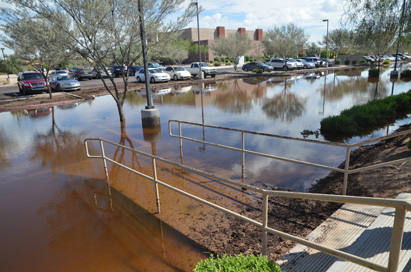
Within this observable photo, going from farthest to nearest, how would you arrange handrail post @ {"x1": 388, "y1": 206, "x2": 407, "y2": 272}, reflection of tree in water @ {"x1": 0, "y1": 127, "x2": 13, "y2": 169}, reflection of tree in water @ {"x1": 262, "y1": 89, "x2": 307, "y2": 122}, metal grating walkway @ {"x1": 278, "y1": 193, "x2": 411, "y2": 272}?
reflection of tree in water @ {"x1": 262, "y1": 89, "x2": 307, "y2": 122}, reflection of tree in water @ {"x1": 0, "y1": 127, "x2": 13, "y2": 169}, metal grating walkway @ {"x1": 278, "y1": 193, "x2": 411, "y2": 272}, handrail post @ {"x1": 388, "y1": 206, "x2": 407, "y2": 272}

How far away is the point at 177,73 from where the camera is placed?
1217 inches

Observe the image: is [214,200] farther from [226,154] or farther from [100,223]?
[226,154]

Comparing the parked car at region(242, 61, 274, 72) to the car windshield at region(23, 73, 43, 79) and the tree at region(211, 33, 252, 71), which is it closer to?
the tree at region(211, 33, 252, 71)

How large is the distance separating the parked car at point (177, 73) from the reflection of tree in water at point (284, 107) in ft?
48.2

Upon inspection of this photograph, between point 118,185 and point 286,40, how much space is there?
38.2m

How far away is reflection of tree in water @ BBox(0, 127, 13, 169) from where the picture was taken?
26.4 ft

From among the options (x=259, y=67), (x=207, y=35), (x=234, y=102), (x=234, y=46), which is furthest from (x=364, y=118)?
(x=207, y=35)

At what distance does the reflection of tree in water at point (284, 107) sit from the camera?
12.9m

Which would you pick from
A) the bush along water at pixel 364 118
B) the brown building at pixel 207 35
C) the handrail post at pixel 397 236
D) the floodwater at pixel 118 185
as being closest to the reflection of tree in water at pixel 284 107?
the floodwater at pixel 118 185

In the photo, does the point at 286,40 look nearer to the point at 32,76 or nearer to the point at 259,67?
the point at 259,67

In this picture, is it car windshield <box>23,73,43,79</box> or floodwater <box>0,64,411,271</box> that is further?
car windshield <box>23,73,43,79</box>

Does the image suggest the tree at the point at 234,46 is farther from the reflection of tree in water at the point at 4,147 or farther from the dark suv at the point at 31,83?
the reflection of tree in water at the point at 4,147

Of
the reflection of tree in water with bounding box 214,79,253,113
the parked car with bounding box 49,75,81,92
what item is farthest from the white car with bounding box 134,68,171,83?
the reflection of tree in water with bounding box 214,79,253,113

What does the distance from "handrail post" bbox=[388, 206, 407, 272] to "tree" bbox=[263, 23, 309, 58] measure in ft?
131
